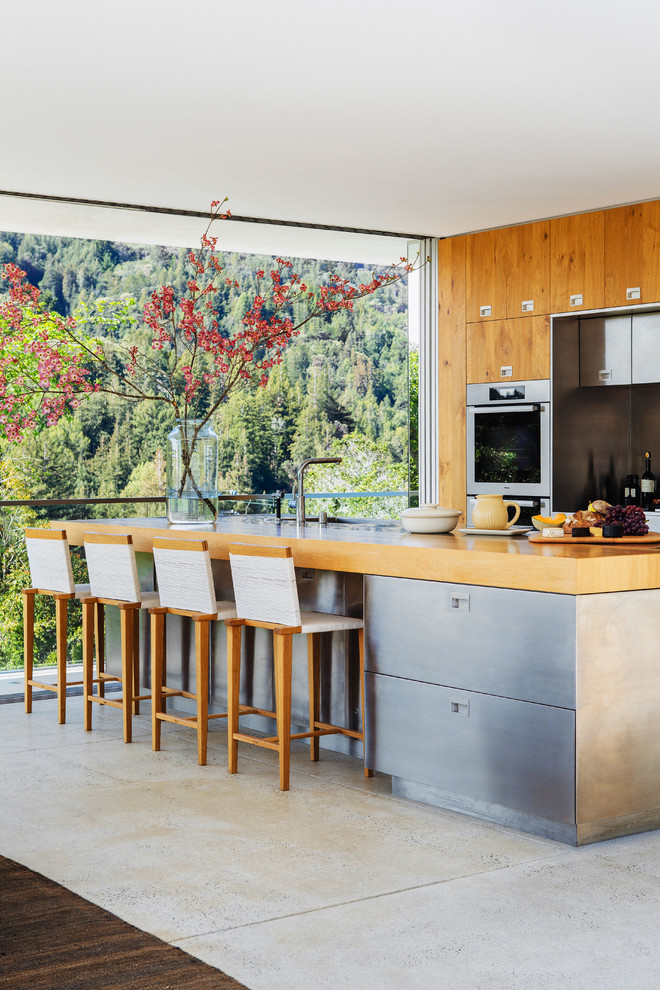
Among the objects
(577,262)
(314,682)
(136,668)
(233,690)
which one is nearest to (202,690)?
(233,690)

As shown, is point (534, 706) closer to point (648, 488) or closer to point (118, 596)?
point (118, 596)

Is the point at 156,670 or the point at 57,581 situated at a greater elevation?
the point at 57,581

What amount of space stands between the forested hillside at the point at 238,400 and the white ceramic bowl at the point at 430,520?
8.67ft

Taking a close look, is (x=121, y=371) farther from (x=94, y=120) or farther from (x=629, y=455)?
(x=629, y=455)

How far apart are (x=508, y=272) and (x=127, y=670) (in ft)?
11.6

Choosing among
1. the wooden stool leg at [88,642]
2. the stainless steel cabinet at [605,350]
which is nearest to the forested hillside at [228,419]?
the wooden stool leg at [88,642]

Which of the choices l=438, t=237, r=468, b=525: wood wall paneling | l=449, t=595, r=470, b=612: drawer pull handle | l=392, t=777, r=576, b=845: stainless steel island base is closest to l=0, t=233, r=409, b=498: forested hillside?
l=438, t=237, r=468, b=525: wood wall paneling

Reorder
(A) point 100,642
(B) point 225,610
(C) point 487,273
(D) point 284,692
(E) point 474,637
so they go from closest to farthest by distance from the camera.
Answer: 1. (E) point 474,637
2. (D) point 284,692
3. (B) point 225,610
4. (A) point 100,642
5. (C) point 487,273

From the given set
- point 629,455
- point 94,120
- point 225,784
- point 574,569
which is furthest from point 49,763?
point 629,455

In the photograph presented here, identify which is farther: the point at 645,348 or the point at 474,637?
the point at 645,348

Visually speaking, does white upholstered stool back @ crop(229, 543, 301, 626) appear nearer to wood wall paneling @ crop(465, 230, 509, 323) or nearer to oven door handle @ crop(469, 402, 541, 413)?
oven door handle @ crop(469, 402, 541, 413)

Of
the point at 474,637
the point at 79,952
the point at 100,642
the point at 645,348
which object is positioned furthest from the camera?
the point at 645,348

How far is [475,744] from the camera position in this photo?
12.0 feet

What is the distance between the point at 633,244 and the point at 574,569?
3.44m
